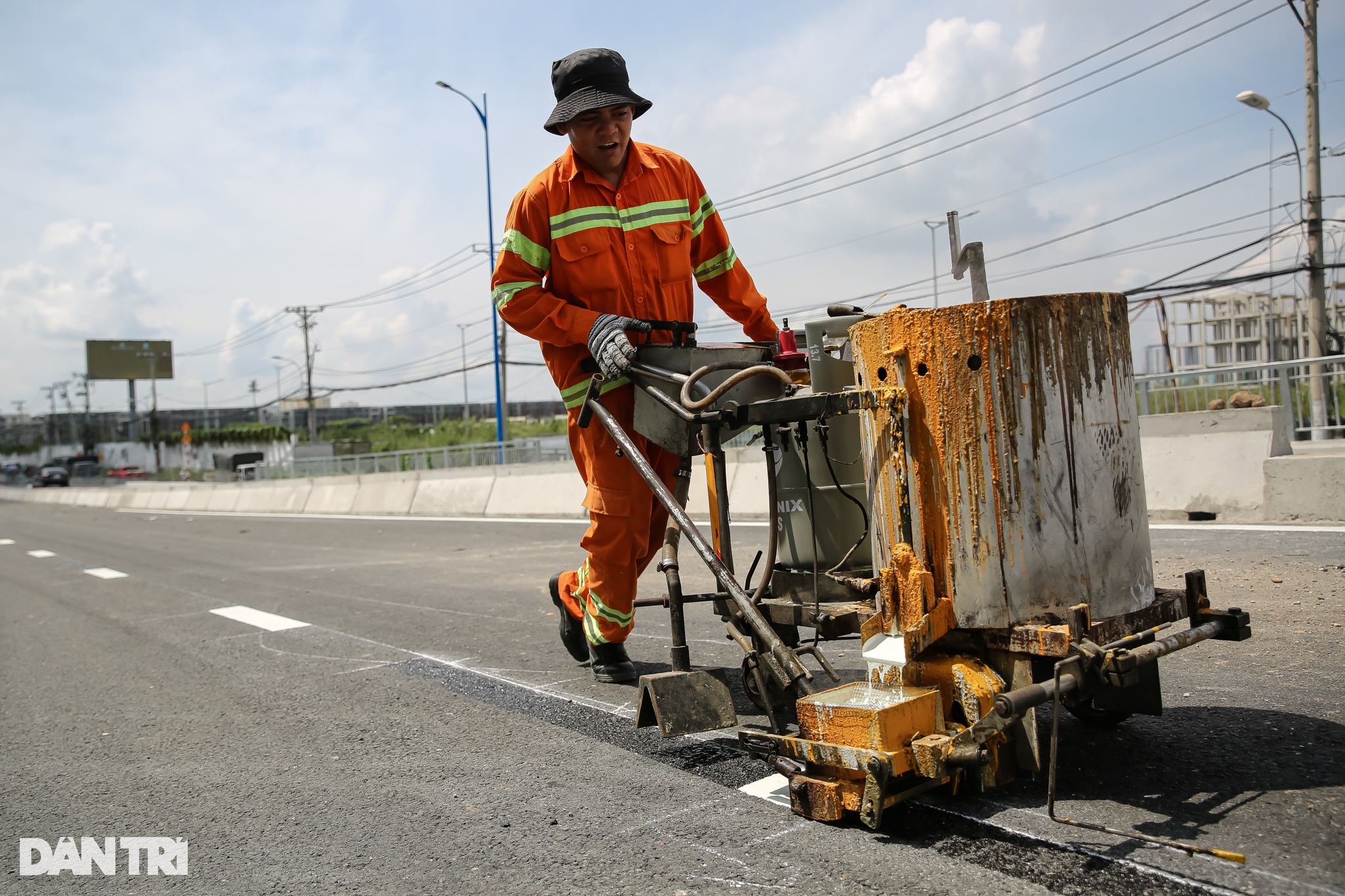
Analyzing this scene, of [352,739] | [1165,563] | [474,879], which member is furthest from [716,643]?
[1165,563]

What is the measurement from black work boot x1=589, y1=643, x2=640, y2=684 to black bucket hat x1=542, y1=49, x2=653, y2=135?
6.32 ft

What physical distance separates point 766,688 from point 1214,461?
6.57 meters

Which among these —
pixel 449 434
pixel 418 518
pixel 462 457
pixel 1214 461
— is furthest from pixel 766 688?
pixel 449 434

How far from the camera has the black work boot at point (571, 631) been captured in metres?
4.01

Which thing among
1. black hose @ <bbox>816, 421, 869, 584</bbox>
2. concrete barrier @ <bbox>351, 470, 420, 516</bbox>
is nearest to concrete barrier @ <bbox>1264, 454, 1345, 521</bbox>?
black hose @ <bbox>816, 421, 869, 584</bbox>

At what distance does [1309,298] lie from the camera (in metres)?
21.5

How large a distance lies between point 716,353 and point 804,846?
153cm

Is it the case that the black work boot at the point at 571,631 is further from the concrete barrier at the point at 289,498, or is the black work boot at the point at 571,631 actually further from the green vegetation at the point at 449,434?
the green vegetation at the point at 449,434

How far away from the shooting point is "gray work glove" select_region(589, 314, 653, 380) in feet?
10.5

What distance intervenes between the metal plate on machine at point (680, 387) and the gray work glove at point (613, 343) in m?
0.08

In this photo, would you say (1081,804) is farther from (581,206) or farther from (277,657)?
(277,657)

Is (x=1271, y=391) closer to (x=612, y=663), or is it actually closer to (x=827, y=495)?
(x=827, y=495)

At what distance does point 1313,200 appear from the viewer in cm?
2166

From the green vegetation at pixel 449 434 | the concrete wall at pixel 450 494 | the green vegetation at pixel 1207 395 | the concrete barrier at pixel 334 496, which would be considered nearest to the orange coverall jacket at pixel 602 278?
the concrete wall at pixel 450 494
